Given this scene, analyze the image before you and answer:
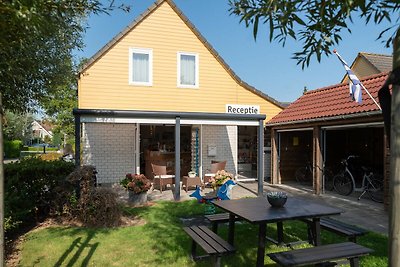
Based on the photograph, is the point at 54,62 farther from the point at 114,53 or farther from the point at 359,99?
the point at 359,99

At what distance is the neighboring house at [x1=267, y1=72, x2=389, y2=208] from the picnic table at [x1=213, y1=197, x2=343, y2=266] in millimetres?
5285

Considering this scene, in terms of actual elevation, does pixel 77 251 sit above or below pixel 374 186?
below

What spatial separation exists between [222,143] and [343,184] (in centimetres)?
599

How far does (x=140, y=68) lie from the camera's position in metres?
13.2

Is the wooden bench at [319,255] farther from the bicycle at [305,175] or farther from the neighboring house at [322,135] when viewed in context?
the bicycle at [305,175]

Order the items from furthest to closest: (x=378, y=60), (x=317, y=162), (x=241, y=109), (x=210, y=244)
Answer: (x=378, y=60), (x=241, y=109), (x=317, y=162), (x=210, y=244)

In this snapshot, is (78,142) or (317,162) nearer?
(78,142)

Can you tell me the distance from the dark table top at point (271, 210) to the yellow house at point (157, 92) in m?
6.69

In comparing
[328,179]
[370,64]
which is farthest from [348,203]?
[370,64]

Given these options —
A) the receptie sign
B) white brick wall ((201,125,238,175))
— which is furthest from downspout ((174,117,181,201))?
white brick wall ((201,125,238,175))

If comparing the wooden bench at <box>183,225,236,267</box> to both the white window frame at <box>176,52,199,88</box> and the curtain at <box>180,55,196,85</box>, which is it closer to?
the white window frame at <box>176,52,199,88</box>

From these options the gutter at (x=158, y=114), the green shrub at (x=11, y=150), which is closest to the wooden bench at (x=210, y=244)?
the gutter at (x=158, y=114)

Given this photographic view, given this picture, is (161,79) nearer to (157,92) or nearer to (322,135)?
(157,92)

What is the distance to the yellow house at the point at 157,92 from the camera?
12.7 m
